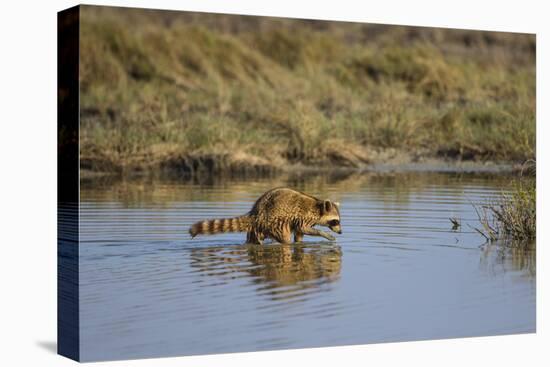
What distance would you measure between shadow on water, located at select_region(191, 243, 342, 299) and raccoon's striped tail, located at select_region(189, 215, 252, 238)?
17cm

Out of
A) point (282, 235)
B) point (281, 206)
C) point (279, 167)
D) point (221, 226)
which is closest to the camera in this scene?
point (221, 226)

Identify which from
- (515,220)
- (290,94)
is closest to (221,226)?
(515,220)

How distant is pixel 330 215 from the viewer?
1212 centimetres

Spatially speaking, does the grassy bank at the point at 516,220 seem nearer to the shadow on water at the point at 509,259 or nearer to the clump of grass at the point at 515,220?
the clump of grass at the point at 515,220

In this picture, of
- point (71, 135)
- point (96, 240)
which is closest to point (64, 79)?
point (71, 135)

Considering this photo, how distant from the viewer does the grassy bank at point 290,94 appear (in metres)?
14.8

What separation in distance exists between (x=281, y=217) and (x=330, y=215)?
50 centimetres

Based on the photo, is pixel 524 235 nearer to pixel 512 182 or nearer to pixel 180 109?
pixel 512 182

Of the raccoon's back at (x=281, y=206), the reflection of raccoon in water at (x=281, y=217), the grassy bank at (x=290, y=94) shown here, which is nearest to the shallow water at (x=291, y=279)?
the reflection of raccoon in water at (x=281, y=217)

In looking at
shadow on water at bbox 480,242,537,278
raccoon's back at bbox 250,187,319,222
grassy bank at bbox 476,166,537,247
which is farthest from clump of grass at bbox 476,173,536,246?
raccoon's back at bbox 250,187,319,222

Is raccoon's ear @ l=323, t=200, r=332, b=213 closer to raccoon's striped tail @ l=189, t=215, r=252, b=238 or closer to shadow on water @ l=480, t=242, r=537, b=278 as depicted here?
raccoon's striped tail @ l=189, t=215, r=252, b=238

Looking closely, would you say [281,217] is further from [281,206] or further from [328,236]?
[328,236]

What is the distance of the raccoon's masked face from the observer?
12070mm

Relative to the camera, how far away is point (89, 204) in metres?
12.6
